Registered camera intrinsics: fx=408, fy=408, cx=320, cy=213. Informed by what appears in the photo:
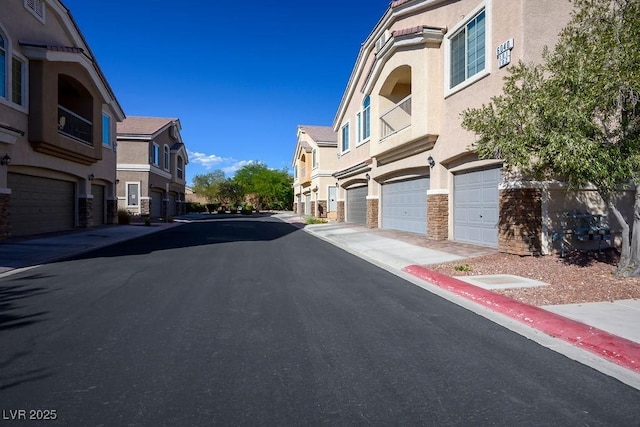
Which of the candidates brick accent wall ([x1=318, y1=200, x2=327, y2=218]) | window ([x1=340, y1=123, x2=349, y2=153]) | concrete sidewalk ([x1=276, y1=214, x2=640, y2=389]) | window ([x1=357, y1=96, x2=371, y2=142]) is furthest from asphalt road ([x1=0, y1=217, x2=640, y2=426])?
brick accent wall ([x1=318, y1=200, x2=327, y2=218])

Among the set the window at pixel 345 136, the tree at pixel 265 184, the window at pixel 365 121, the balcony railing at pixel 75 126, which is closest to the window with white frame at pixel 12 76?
the balcony railing at pixel 75 126

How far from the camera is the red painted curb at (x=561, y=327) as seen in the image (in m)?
4.54

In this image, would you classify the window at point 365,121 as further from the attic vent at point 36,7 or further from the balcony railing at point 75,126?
the attic vent at point 36,7

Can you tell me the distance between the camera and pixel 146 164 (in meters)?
30.9

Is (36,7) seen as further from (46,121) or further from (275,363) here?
(275,363)

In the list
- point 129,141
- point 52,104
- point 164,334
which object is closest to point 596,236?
point 164,334

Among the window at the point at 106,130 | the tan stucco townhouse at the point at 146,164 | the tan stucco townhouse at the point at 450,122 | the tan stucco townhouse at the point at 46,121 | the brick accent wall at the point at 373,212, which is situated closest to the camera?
the tan stucco townhouse at the point at 450,122

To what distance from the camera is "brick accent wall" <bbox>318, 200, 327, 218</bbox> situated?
1467 inches

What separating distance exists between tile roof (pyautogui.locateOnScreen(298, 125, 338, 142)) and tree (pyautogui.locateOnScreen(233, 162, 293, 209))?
82.9 feet

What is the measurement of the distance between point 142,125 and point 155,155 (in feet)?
10.2

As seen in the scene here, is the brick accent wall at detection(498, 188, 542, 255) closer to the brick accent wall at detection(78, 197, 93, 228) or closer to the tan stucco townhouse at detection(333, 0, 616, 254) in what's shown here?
the tan stucco townhouse at detection(333, 0, 616, 254)

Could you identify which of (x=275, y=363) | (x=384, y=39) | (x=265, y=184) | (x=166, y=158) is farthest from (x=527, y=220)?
(x=265, y=184)

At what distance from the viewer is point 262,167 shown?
76312mm

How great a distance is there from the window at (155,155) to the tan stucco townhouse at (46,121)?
9753mm
